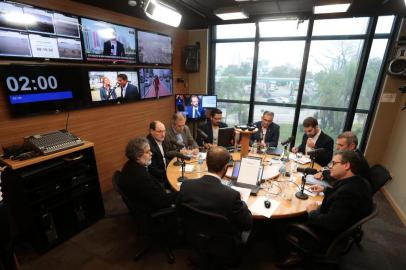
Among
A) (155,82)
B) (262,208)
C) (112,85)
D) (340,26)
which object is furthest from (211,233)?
(340,26)

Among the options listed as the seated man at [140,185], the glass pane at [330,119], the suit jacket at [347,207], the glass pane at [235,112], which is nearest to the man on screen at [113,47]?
the seated man at [140,185]

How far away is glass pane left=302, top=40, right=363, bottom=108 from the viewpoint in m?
4.29

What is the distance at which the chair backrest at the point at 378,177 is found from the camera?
228cm

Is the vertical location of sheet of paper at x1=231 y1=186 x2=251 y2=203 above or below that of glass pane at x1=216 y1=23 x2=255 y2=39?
below

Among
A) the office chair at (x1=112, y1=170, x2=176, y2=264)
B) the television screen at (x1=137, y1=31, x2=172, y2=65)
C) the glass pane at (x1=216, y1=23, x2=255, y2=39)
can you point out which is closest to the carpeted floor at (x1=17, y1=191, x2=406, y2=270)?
the office chair at (x1=112, y1=170, x2=176, y2=264)

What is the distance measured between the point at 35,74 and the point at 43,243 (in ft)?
6.33

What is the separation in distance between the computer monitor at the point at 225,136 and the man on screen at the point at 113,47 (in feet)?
6.99

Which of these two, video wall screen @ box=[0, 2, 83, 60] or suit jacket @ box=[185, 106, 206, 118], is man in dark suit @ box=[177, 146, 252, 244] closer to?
video wall screen @ box=[0, 2, 83, 60]

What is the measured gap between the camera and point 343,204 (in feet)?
5.47

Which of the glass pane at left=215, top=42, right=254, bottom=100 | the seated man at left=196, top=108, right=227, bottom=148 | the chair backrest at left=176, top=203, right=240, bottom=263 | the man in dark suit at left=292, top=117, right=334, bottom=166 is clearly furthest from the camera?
the glass pane at left=215, top=42, right=254, bottom=100

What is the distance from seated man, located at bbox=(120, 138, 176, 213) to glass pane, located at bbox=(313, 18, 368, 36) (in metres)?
4.24

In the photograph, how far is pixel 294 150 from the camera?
3.30m

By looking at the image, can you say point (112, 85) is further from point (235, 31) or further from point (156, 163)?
point (235, 31)

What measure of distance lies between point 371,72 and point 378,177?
2.82 m
